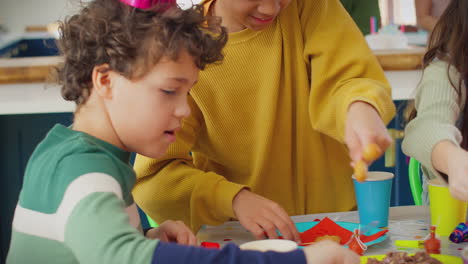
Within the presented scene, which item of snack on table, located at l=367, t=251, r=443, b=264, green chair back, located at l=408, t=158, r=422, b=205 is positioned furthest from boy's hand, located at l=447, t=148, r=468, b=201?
green chair back, located at l=408, t=158, r=422, b=205

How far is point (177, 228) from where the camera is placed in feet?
3.84

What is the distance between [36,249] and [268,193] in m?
0.70

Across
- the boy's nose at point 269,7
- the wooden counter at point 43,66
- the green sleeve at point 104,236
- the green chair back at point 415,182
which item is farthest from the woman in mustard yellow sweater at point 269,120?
the wooden counter at point 43,66

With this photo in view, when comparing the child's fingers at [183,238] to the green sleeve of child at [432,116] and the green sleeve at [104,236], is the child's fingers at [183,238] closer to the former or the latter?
the green sleeve at [104,236]

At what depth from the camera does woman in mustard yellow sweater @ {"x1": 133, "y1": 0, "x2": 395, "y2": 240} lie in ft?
4.44

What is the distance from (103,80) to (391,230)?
64cm

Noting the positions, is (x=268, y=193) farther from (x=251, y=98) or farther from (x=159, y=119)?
(x=159, y=119)

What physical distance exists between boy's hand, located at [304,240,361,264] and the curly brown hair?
38 cm

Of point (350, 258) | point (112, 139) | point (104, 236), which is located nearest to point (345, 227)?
point (350, 258)

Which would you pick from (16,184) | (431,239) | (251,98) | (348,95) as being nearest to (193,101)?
(251,98)

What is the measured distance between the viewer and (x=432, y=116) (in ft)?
4.66

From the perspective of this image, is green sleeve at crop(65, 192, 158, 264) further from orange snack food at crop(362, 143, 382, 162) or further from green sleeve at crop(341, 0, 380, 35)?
green sleeve at crop(341, 0, 380, 35)

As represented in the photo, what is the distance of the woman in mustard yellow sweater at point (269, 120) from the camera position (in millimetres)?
1354

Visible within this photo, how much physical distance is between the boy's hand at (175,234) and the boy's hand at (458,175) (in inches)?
18.8
